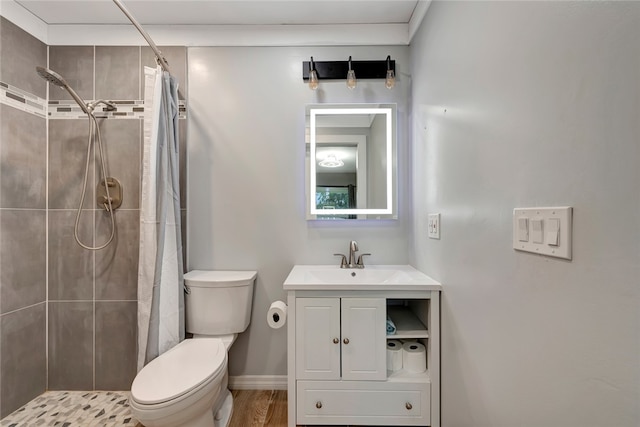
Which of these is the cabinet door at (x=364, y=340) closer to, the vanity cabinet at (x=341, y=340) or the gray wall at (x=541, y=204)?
the vanity cabinet at (x=341, y=340)

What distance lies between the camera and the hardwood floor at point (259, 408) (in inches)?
55.4

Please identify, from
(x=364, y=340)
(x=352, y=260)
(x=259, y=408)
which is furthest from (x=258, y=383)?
(x=352, y=260)

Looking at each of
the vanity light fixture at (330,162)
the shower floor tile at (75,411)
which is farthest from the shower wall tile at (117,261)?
the vanity light fixture at (330,162)

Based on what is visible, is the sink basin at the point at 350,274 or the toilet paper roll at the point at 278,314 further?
the sink basin at the point at 350,274

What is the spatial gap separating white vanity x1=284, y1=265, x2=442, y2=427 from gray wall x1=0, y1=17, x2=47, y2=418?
5.28 feet

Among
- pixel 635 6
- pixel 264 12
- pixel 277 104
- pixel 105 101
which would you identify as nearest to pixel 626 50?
pixel 635 6

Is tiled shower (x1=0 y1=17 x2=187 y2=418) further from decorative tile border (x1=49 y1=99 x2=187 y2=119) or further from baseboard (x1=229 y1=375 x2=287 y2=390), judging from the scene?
baseboard (x1=229 y1=375 x2=287 y2=390)

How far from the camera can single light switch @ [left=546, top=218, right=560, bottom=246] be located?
24.2 inches

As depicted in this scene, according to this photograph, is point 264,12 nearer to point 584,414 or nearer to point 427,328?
point 427,328

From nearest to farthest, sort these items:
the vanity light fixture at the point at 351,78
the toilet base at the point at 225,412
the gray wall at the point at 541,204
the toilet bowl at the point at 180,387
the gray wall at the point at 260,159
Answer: the gray wall at the point at 541,204 < the toilet bowl at the point at 180,387 < the toilet base at the point at 225,412 < the vanity light fixture at the point at 351,78 < the gray wall at the point at 260,159

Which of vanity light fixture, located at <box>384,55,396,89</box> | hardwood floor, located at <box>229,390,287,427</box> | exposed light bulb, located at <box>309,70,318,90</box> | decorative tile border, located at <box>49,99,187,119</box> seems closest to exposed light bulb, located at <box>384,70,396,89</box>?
vanity light fixture, located at <box>384,55,396,89</box>

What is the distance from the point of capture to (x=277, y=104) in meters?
1.73

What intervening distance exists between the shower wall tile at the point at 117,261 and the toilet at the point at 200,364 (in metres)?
0.41

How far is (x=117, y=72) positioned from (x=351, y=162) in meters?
1.66
